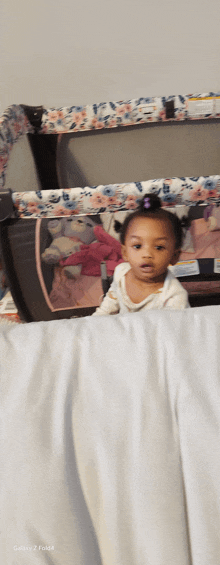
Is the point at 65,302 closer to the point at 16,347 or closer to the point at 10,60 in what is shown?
the point at 16,347

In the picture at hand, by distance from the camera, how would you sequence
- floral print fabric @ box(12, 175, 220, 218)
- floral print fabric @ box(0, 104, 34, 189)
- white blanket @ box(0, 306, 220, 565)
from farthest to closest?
floral print fabric @ box(0, 104, 34, 189), floral print fabric @ box(12, 175, 220, 218), white blanket @ box(0, 306, 220, 565)

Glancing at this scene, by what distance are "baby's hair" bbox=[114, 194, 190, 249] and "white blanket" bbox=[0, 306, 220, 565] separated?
0.30m

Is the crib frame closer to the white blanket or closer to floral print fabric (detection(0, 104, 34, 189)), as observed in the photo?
floral print fabric (detection(0, 104, 34, 189))

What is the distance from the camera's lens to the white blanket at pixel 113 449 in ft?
1.06

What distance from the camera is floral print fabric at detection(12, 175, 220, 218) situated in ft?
2.07

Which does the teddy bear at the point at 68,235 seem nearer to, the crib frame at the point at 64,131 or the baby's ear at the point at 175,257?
the crib frame at the point at 64,131

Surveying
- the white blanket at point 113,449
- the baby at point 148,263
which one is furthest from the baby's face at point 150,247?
the white blanket at point 113,449

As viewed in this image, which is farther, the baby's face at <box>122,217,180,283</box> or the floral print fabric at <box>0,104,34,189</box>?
the floral print fabric at <box>0,104,34,189</box>

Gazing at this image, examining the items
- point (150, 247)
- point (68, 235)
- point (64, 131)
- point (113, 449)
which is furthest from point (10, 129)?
point (113, 449)

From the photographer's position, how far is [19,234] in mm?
705

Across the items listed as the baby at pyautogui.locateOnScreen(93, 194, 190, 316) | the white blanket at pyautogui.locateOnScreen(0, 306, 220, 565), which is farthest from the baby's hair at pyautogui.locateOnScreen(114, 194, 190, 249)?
the white blanket at pyautogui.locateOnScreen(0, 306, 220, 565)

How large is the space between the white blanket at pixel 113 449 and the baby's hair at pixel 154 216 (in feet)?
0.99

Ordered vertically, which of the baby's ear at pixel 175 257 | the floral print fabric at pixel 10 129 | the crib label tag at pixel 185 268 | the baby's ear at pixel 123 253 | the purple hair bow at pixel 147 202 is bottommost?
the crib label tag at pixel 185 268

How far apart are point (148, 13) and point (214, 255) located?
832 mm
